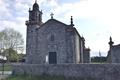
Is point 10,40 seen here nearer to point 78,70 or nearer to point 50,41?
point 50,41

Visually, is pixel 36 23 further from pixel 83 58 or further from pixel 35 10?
pixel 83 58

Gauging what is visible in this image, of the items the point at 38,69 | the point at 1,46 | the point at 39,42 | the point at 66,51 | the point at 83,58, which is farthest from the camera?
the point at 1,46

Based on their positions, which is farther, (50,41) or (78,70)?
(50,41)

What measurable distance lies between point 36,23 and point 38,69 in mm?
11198

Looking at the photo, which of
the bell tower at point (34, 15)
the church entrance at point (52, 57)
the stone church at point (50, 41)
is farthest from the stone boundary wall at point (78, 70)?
the bell tower at point (34, 15)

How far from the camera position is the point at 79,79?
72.1 ft

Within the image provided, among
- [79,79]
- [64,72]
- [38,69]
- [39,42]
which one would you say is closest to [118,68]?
[79,79]

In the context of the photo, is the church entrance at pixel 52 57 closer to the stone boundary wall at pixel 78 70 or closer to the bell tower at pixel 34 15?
the bell tower at pixel 34 15

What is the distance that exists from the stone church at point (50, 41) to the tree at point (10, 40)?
1473 cm

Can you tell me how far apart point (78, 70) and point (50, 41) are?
39.0 feet

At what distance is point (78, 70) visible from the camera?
2252cm

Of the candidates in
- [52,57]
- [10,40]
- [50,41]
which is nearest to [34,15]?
[50,41]

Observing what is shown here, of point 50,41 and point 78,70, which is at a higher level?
point 50,41

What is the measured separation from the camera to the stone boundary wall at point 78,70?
67.5 ft
